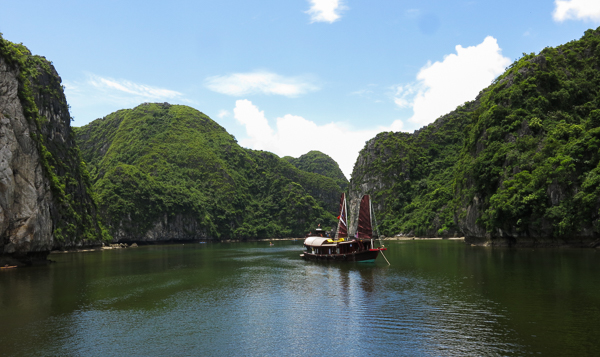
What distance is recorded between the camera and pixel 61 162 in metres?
90.8

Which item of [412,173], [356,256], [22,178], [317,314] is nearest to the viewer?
[317,314]

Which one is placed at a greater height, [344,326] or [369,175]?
[369,175]

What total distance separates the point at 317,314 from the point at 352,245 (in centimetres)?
3031

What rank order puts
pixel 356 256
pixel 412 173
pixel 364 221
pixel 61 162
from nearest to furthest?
1. pixel 364 221
2. pixel 356 256
3. pixel 61 162
4. pixel 412 173

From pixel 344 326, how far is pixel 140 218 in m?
133

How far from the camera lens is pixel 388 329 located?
67.1 ft

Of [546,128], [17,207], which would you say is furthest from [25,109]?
[546,128]

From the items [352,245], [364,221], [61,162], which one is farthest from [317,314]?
[61,162]

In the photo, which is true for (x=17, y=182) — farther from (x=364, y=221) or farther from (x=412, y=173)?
(x=412, y=173)

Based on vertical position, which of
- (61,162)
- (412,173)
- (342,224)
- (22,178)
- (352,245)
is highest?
(412,173)

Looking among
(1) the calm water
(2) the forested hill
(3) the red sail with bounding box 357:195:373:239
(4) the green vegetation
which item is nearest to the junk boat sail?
(3) the red sail with bounding box 357:195:373:239

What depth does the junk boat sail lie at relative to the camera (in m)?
51.7

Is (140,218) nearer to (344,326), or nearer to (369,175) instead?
(369,175)

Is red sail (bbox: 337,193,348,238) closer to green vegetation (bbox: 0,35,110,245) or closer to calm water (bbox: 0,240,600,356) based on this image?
calm water (bbox: 0,240,600,356)
